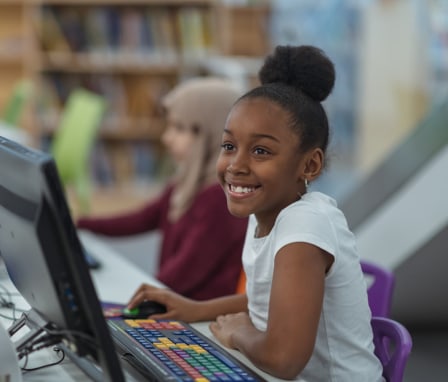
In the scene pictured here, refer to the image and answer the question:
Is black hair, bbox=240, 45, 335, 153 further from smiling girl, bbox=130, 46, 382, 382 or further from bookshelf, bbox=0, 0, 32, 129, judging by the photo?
bookshelf, bbox=0, 0, 32, 129

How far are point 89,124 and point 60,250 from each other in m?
3.63

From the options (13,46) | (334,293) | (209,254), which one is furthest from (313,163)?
(13,46)

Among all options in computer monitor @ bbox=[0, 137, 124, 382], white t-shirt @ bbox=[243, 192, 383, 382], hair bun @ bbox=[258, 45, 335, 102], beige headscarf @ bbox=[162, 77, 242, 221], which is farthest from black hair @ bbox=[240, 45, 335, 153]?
beige headscarf @ bbox=[162, 77, 242, 221]

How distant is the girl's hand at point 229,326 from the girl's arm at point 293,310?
0.15 meters

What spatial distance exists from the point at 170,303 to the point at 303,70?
0.49 metres

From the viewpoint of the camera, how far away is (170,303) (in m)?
1.65

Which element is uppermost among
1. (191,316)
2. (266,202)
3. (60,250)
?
(60,250)

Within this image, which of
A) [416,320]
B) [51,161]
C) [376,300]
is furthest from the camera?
[416,320]

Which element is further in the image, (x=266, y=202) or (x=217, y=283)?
(x=217, y=283)

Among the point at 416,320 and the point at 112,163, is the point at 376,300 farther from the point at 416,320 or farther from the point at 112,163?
the point at 112,163

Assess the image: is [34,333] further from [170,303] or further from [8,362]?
[170,303]

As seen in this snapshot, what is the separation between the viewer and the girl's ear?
1474 mm

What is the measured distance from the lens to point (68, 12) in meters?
6.35

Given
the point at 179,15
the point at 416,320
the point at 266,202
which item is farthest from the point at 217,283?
the point at 179,15
